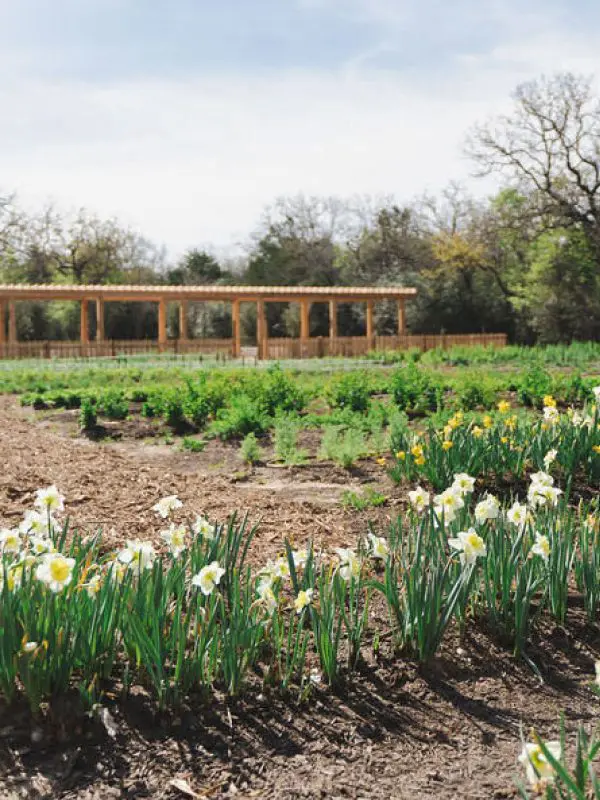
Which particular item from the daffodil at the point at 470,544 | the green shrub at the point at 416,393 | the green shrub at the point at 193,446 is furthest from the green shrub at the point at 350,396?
the daffodil at the point at 470,544

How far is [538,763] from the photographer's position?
170cm

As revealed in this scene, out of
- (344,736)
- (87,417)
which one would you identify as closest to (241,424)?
(87,417)

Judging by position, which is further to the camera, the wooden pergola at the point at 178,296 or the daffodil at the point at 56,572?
the wooden pergola at the point at 178,296

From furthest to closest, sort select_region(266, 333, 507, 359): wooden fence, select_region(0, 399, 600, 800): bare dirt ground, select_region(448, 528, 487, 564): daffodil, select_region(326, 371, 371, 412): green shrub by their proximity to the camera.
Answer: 1. select_region(266, 333, 507, 359): wooden fence
2. select_region(326, 371, 371, 412): green shrub
3. select_region(448, 528, 487, 564): daffodil
4. select_region(0, 399, 600, 800): bare dirt ground

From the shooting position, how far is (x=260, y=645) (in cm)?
295

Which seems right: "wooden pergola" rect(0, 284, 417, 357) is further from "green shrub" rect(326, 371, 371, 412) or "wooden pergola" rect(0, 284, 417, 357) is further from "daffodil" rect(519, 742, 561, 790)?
"daffodil" rect(519, 742, 561, 790)

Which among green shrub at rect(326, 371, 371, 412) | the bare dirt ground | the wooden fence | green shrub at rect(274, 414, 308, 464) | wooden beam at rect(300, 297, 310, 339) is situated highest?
wooden beam at rect(300, 297, 310, 339)

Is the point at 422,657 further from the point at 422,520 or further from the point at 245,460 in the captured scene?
the point at 245,460

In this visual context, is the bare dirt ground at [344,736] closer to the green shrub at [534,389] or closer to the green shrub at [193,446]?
the green shrub at [193,446]

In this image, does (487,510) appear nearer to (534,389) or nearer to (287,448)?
(287,448)

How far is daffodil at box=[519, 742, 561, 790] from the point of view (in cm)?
169

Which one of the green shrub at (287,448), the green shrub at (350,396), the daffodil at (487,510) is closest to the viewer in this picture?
the daffodil at (487,510)

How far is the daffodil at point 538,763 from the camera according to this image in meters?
1.69

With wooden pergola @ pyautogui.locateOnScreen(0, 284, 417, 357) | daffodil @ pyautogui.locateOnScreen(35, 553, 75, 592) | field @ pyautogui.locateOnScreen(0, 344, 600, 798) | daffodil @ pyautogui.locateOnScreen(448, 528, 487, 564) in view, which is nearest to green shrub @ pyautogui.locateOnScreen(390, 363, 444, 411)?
field @ pyautogui.locateOnScreen(0, 344, 600, 798)
